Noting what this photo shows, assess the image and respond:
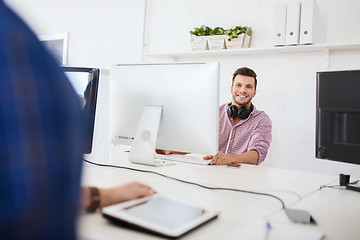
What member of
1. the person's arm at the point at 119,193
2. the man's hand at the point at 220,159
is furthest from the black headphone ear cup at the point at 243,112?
the person's arm at the point at 119,193

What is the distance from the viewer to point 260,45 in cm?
294

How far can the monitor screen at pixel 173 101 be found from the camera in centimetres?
148

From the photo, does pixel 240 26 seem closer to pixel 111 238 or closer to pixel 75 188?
pixel 111 238

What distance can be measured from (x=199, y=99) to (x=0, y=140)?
1.24 metres

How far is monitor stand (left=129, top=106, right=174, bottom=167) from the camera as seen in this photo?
5.09 ft

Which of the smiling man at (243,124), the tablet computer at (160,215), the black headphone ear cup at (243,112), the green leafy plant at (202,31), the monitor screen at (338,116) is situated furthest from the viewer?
the green leafy plant at (202,31)

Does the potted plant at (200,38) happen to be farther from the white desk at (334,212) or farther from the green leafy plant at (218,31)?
the white desk at (334,212)

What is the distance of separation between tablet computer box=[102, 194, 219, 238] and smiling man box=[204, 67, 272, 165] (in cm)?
124

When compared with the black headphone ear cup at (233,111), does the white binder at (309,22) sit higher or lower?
higher

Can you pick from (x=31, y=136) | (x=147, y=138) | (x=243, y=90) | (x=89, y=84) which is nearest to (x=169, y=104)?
(x=147, y=138)

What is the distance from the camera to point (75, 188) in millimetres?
328

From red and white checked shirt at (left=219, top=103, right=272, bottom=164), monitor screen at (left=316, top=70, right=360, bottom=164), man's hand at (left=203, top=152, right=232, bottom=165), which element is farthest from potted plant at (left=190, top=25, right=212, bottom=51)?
monitor screen at (left=316, top=70, right=360, bottom=164)

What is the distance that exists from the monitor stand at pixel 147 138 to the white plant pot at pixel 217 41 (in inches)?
60.6

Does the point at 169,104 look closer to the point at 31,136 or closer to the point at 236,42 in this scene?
the point at 31,136
